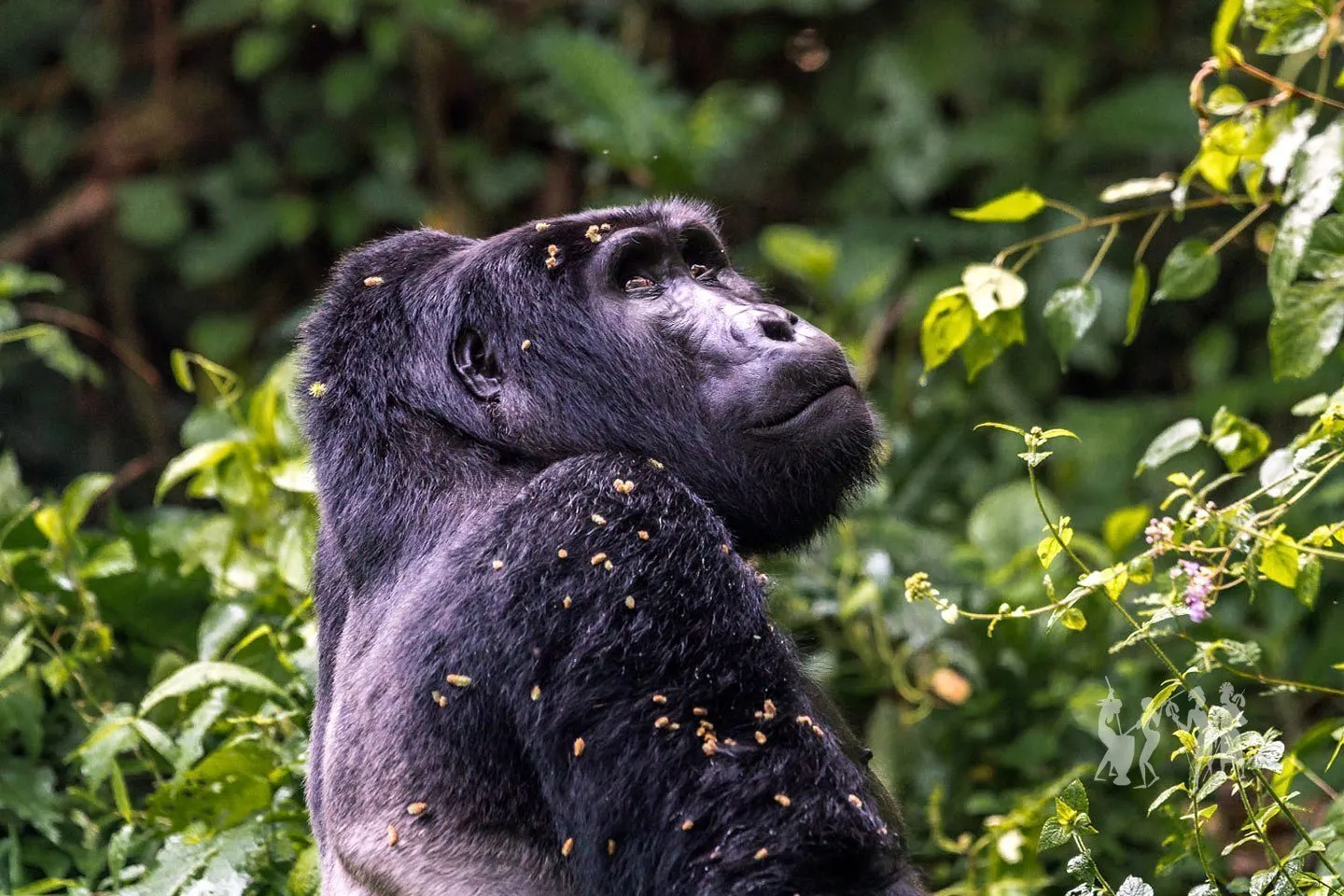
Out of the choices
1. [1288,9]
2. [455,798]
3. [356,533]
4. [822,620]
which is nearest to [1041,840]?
[455,798]

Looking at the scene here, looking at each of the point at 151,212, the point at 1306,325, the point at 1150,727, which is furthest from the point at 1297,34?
the point at 151,212

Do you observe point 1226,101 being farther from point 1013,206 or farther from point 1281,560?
point 1281,560

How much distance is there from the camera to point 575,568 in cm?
223

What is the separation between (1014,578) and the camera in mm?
4281

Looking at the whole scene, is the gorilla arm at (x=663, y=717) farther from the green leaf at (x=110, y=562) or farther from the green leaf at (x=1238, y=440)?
the green leaf at (x=110, y=562)

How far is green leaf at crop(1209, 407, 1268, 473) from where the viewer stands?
267 cm

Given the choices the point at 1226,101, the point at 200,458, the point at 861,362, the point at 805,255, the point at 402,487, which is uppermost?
the point at 1226,101

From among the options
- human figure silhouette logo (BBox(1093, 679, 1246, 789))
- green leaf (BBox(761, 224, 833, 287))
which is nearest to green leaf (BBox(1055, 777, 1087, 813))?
human figure silhouette logo (BBox(1093, 679, 1246, 789))

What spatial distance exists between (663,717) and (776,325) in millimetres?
832

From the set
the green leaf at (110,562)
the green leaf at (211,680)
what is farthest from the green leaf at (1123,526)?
the green leaf at (110,562)

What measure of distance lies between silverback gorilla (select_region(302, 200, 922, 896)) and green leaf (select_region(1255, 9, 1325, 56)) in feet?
2.93

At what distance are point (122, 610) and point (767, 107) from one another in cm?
385

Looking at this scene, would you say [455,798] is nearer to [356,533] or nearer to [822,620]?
[356,533]

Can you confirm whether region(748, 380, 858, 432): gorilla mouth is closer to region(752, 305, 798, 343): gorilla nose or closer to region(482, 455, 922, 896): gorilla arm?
region(752, 305, 798, 343): gorilla nose
